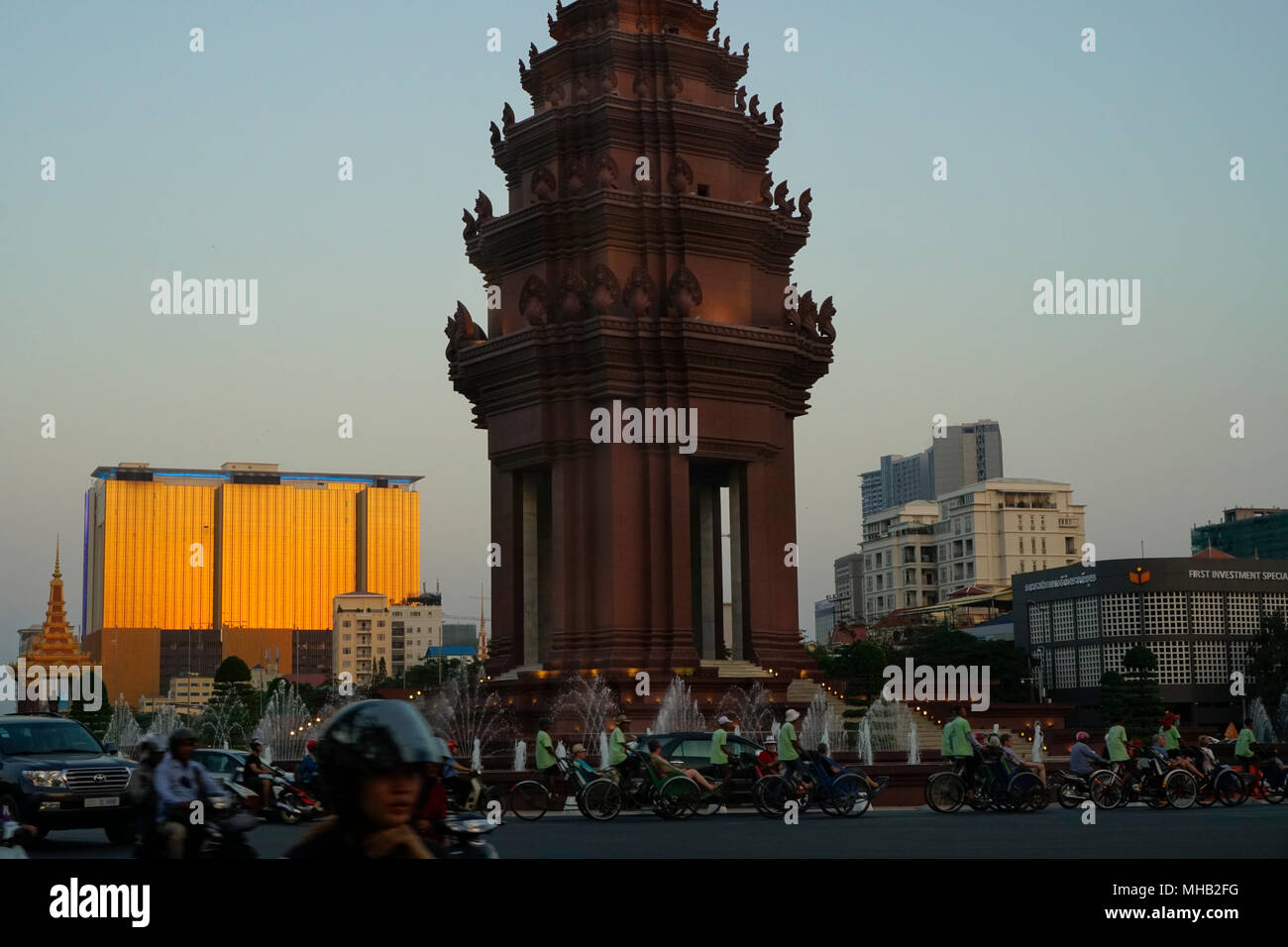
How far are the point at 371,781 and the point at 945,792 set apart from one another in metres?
25.2

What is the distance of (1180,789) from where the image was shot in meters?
31.3

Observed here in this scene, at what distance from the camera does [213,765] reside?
3022cm

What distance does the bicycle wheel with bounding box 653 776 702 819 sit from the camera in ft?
93.7

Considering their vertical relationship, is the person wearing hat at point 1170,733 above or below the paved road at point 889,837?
above

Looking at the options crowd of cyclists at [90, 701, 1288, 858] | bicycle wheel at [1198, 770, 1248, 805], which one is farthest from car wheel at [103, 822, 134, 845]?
bicycle wheel at [1198, 770, 1248, 805]

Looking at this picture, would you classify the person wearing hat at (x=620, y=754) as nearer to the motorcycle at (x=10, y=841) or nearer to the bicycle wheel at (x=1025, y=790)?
the bicycle wheel at (x=1025, y=790)

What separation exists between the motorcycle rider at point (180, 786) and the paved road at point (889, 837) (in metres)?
6.23

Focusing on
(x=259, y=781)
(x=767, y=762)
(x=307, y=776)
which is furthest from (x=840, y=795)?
(x=259, y=781)

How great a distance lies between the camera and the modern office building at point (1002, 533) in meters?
190

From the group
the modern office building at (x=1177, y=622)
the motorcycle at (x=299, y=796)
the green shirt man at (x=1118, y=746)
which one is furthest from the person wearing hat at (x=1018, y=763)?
the modern office building at (x=1177, y=622)

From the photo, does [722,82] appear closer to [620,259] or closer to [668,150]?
[668,150]
